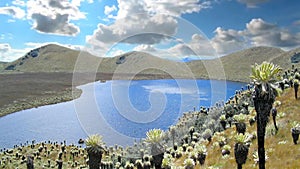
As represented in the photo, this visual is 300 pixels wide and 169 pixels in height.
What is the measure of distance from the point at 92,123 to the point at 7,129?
4933cm

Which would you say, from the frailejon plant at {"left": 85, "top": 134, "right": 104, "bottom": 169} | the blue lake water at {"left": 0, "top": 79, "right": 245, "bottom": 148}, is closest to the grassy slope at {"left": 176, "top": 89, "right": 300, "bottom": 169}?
the frailejon plant at {"left": 85, "top": 134, "right": 104, "bottom": 169}

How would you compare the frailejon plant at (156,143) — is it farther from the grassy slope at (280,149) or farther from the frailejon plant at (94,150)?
the grassy slope at (280,149)

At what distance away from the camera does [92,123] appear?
10150 centimetres

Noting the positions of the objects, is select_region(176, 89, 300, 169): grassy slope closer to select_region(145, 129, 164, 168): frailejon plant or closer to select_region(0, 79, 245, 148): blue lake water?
select_region(145, 129, 164, 168): frailejon plant

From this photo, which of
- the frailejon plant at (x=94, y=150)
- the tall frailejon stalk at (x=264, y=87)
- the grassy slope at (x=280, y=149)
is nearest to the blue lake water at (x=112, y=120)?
the grassy slope at (x=280, y=149)

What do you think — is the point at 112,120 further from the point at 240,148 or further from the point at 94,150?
the point at 240,148

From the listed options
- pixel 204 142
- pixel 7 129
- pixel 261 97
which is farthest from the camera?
pixel 7 129

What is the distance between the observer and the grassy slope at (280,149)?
2566 centimetres

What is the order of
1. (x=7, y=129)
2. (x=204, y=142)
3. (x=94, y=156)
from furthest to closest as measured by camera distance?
(x=7, y=129) < (x=204, y=142) < (x=94, y=156)

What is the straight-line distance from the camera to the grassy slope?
25.7 metres

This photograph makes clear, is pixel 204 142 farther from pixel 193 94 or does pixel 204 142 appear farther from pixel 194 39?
pixel 193 94

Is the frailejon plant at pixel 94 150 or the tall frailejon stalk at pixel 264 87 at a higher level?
the tall frailejon stalk at pixel 264 87

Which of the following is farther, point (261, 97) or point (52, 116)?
point (52, 116)

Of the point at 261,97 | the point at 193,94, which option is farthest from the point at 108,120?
the point at 261,97
